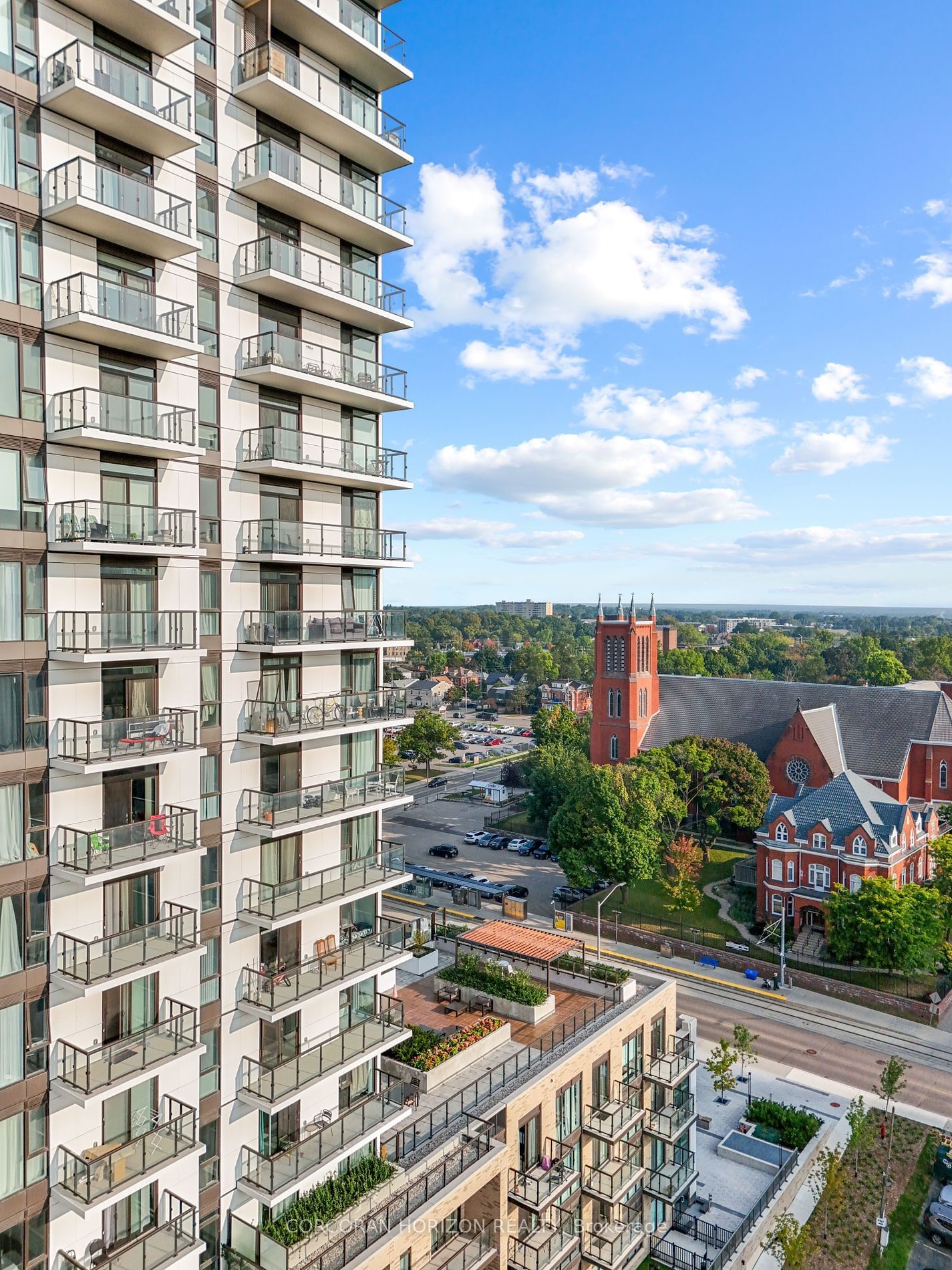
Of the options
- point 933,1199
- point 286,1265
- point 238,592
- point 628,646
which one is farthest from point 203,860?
point 628,646

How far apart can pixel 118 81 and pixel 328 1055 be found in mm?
24202

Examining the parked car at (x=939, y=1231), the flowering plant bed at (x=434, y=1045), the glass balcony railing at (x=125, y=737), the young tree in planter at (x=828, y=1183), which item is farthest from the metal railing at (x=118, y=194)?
the parked car at (x=939, y=1231)

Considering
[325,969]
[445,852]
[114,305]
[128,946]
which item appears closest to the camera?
[114,305]

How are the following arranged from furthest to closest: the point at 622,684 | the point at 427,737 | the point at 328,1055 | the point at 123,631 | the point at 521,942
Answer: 1. the point at 427,737
2. the point at 622,684
3. the point at 521,942
4. the point at 328,1055
5. the point at 123,631

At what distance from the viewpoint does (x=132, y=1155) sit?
1816cm

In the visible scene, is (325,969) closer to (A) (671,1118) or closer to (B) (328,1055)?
(B) (328,1055)

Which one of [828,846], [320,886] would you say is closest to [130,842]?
[320,886]

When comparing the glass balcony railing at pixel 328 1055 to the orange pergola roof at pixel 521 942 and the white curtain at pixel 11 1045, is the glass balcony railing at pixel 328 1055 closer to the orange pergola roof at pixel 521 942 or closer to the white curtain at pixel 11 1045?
the white curtain at pixel 11 1045

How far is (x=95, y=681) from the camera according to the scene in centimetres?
1830

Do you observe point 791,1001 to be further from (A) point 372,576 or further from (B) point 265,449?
(B) point 265,449

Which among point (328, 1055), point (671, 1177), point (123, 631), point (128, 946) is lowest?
point (671, 1177)

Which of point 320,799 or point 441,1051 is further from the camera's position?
point 441,1051

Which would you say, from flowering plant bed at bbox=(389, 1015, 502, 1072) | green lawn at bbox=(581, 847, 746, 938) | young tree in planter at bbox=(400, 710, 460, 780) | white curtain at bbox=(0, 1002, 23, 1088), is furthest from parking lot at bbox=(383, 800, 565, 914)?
white curtain at bbox=(0, 1002, 23, 1088)

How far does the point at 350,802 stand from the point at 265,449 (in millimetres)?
10168
